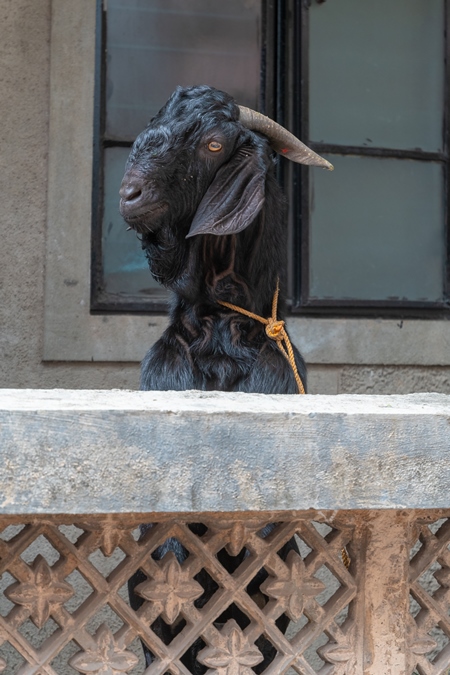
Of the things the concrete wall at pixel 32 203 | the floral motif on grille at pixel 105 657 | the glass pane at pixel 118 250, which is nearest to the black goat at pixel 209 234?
the floral motif on grille at pixel 105 657

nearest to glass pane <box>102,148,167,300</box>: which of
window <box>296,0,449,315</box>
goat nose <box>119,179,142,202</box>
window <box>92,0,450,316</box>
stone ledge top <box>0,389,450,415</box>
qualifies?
window <box>92,0,450,316</box>

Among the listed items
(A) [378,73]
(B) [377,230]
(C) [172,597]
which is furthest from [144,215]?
(A) [378,73]

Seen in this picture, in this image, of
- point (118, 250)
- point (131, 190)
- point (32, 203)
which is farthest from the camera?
point (118, 250)

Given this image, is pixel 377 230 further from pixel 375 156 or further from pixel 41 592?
pixel 41 592

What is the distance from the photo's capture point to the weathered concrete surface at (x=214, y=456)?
1235mm

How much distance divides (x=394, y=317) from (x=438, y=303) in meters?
0.22

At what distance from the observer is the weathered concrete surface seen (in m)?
1.24

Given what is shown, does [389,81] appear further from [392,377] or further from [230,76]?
[392,377]

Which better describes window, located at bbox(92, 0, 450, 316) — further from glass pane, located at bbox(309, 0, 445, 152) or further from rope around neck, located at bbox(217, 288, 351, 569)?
rope around neck, located at bbox(217, 288, 351, 569)

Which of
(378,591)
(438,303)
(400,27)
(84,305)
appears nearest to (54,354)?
(84,305)

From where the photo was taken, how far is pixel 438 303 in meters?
4.06

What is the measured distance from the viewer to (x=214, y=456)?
1289mm

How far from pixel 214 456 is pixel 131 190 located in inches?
42.3

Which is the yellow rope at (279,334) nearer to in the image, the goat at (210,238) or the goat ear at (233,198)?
the goat at (210,238)
